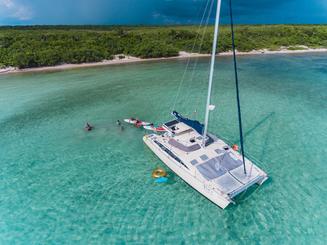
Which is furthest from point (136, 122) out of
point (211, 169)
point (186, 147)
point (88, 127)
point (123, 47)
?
point (123, 47)

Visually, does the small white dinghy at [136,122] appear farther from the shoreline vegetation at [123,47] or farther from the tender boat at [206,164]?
the shoreline vegetation at [123,47]

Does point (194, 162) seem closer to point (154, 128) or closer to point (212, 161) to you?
point (212, 161)

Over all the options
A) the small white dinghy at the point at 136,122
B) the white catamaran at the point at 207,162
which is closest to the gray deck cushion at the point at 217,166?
the white catamaran at the point at 207,162

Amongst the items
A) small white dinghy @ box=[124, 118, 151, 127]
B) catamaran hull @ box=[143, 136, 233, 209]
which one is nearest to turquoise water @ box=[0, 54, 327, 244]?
catamaran hull @ box=[143, 136, 233, 209]

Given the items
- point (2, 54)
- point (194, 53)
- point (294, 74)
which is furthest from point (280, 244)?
point (2, 54)

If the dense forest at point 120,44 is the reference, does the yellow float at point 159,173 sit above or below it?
→ below

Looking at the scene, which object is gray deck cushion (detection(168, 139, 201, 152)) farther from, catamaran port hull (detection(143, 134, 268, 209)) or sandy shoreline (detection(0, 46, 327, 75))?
sandy shoreline (detection(0, 46, 327, 75))
